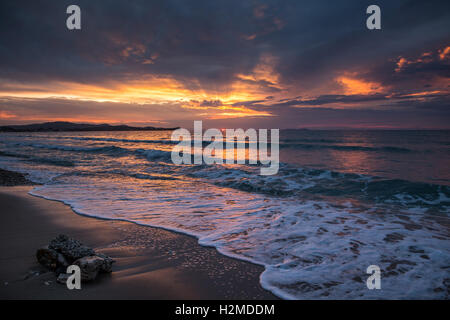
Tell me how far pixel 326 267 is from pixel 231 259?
1.32 m

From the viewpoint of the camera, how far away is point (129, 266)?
10.8 ft

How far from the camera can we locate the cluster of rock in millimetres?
2826

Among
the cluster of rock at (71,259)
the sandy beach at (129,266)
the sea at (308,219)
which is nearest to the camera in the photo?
the sandy beach at (129,266)

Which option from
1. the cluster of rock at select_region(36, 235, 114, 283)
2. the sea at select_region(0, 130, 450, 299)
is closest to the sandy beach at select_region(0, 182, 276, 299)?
the cluster of rock at select_region(36, 235, 114, 283)

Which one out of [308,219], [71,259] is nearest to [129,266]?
[71,259]

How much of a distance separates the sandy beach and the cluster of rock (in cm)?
9

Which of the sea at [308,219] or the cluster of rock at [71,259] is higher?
the cluster of rock at [71,259]

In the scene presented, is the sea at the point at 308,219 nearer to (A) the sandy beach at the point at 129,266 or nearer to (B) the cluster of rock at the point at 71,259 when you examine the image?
(A) the sandy beach at the point at 129,266

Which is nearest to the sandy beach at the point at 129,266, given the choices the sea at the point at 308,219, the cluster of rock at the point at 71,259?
the cluster of rock at the point at 71,259

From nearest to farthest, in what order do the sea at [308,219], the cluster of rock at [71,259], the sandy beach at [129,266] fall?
the sandy beach at [129,266] < the cluster of rock at [71,259] < the sea at [308,219]

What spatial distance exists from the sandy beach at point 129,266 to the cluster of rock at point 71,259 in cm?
9

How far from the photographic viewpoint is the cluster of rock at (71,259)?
283 cm

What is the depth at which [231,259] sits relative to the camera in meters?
3.61
